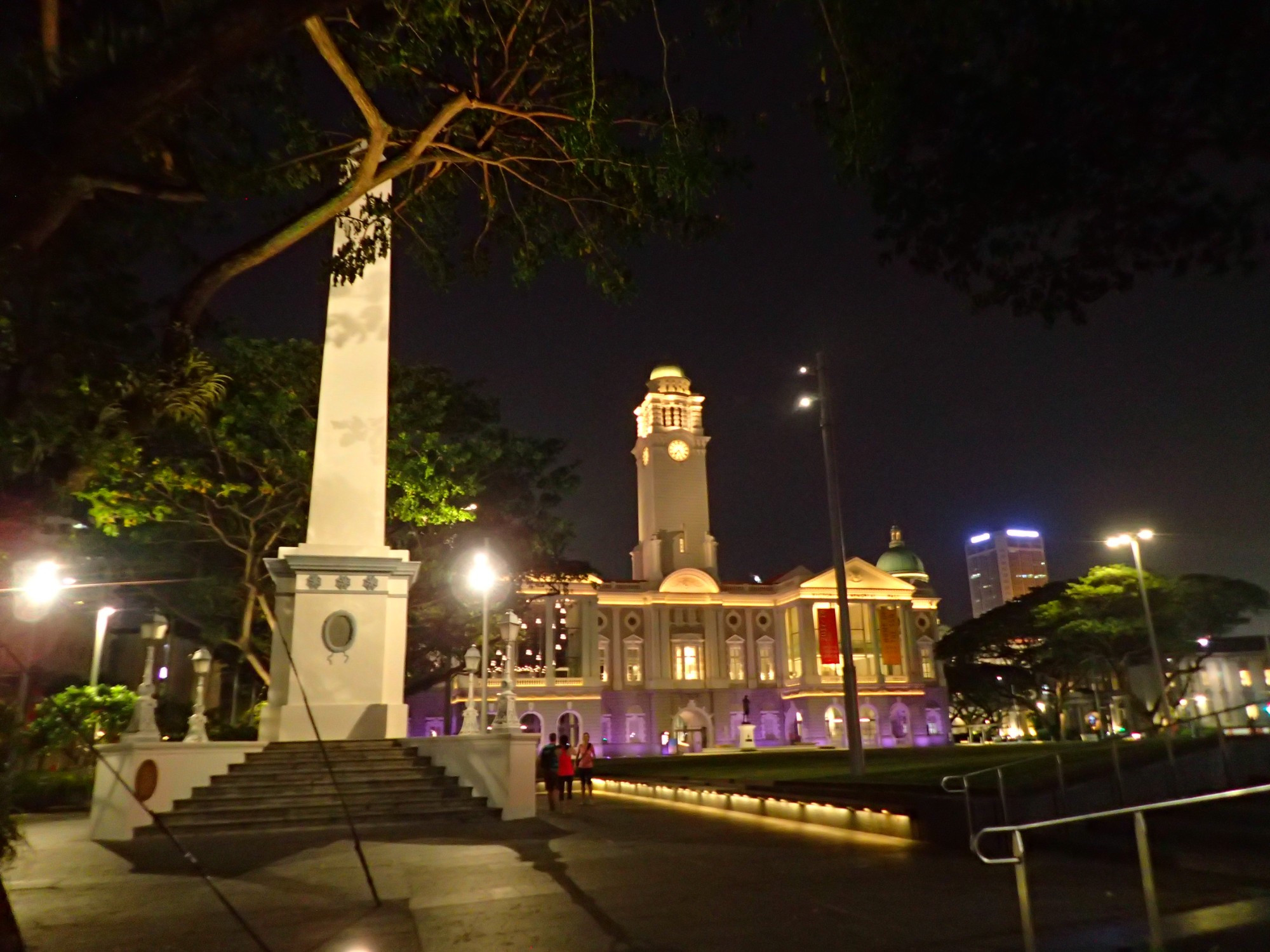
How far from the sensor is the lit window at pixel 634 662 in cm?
6531

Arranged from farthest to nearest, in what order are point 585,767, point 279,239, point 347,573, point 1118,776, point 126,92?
point 585,767, point 347,573, point 1118,776, point 279,239, point 126,92

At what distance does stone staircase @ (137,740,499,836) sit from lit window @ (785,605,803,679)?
171 feet

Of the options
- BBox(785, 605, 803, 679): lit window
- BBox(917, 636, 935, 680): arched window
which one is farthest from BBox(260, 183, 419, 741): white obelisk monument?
BBox(917, 636, 935, 680): arched window

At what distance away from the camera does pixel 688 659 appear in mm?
66188

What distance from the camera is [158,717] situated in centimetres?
2608

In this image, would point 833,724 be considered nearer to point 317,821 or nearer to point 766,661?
point 766,661

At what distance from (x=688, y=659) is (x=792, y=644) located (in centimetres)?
773

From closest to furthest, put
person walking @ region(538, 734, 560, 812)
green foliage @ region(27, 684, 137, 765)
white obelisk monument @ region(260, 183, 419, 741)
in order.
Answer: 1. person walking @ region(538, 734, 560, 812)
2. white obelisk monument @ region(260, 183, 419, 741)
3. green foliage @ region(27, 684, 137, 765)

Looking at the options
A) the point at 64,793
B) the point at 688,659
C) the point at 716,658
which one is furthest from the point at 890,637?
the point at 64,793

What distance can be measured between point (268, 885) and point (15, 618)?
20.2m

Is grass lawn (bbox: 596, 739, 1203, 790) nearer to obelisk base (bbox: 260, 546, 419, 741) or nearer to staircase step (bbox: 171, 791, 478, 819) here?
staircase step (bbox: 171, 791, 478, 819)

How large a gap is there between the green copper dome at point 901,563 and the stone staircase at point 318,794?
224ft

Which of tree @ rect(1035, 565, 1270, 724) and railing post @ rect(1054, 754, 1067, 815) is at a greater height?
tree @ rect(1035, 565, 1270, 724)

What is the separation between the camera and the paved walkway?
668 cm
